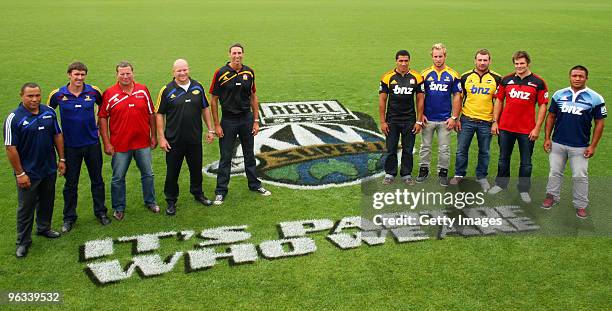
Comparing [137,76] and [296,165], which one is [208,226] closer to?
[296,165]

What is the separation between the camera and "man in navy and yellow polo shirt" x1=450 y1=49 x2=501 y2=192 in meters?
7.75

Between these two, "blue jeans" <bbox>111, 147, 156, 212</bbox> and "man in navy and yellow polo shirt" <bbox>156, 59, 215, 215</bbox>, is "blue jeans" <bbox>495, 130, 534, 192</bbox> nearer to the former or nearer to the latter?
"man in navy and yellow polo shirt" <bbox>156, 59, 215, 215</bbox>

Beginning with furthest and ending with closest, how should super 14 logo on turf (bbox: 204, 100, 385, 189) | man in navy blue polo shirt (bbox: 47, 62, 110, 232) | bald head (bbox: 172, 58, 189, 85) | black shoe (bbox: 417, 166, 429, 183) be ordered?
super 14 logo on turf (bbox: 204, 100, 385, 189)
black shoe (bbox: 417, 166, 429, 183)
bald head (bbox: 172, 58, 189, 85)
man in navy blue polo shirt (bbox: 47, 62, 110, 232)

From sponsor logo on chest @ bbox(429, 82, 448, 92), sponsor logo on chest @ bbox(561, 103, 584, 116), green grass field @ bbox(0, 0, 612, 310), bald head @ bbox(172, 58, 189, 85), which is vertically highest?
bald head @ bbox(172, 58, 189, 85)

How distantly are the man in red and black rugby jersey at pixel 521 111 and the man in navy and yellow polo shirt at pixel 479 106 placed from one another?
0.14 m

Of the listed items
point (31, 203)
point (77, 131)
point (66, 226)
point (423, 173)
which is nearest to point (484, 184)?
point (423, 173)

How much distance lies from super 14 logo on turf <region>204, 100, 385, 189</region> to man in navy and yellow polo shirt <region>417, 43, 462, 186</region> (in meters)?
1.12

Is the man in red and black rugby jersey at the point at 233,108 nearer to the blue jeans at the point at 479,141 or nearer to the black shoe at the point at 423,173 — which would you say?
the black shoe at the point at 423,173

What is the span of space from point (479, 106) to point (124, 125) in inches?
192

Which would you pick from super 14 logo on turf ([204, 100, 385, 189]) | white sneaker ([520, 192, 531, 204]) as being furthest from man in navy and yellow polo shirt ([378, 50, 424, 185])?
white sneaker ([520, 192, 531, 204])

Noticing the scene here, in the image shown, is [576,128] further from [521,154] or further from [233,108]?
[233,108]

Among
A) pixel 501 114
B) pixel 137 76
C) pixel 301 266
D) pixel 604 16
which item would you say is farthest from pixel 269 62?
pixel 604 16

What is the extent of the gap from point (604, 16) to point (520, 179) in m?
32.6

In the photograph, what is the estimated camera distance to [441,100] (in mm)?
8023
